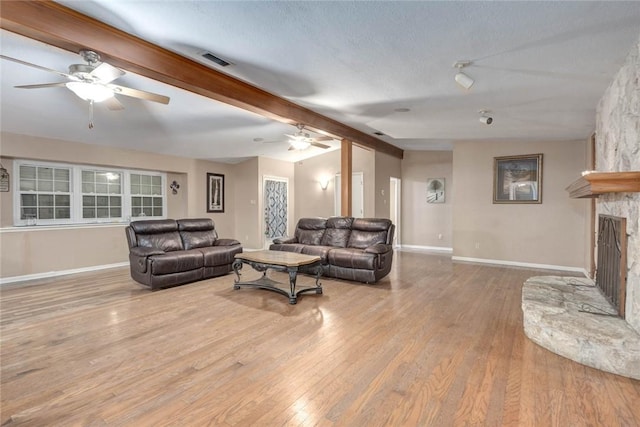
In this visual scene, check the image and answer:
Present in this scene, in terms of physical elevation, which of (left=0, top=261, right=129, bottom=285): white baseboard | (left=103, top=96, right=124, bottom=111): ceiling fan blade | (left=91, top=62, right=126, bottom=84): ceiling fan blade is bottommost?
(left=0, top=261, right=129, bottom=285): white baseboard

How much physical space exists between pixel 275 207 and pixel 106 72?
242 inches

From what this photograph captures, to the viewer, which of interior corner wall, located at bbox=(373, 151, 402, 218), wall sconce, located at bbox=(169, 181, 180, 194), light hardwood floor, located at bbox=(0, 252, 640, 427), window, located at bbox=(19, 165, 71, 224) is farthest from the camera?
interior corner wall, located at bbox=(373, 151, 402, 218)

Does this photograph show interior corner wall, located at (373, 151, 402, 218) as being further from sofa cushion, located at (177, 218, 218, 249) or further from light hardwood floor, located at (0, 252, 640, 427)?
light hardwood floor, located at (0, 252, 640, 427)

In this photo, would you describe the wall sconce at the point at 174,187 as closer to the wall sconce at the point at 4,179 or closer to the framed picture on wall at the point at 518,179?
the wall sconce at the point at 4,179

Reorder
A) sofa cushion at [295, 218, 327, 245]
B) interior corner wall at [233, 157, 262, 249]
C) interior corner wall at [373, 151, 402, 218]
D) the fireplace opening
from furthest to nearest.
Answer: interior corner wall at [233, 157, 262, 249], interior corner wall at [373, 151, 402, 218], sofa cushion at [295, 218, 327, 245], the fireplace opening

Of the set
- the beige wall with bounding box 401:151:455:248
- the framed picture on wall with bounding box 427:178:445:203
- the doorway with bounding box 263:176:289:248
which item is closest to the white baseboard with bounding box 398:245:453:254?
the beige wall with bounding box 401:151:455:248

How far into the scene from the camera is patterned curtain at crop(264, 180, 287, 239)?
8359 millimetres

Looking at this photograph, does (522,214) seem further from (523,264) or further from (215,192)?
(215,192)

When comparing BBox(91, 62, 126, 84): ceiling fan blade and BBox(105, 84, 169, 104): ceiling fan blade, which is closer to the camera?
BBox(91, 62, 126, 84): ceiling fan blade

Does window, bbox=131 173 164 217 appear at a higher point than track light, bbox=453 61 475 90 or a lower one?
lower

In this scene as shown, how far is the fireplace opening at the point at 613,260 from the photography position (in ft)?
8.82

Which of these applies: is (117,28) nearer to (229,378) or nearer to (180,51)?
(180,51)

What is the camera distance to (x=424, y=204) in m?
8.53

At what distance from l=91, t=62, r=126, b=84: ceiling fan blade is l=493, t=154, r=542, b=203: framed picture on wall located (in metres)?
6.34
